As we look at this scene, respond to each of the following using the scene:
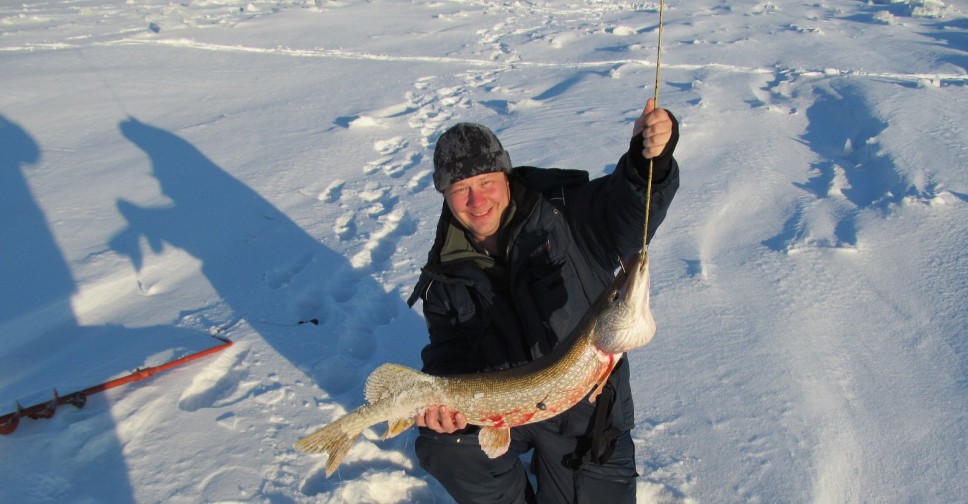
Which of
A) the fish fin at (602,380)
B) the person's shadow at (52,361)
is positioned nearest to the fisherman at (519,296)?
the fish fin at (602,380)

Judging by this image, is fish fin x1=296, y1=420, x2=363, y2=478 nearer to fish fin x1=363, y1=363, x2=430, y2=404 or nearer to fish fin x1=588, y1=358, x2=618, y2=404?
fish fin x1=363, y1=363, x2=430, y2=404

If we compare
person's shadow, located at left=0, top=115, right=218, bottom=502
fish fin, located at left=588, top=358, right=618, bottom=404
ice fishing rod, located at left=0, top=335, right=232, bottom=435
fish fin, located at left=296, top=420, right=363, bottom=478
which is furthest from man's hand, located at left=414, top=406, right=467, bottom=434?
ice fishing rod, located at left=0, top=335, right=232, bottom=435

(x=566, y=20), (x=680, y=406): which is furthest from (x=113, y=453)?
(x=566, y=20)

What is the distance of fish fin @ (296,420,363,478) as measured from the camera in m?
2.31

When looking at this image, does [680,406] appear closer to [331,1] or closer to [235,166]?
[235,166]

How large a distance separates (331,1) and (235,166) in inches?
453

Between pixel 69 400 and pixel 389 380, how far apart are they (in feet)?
Result: 6.23

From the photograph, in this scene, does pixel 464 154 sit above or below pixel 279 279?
above

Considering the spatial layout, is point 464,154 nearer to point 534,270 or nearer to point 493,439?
point 534,270

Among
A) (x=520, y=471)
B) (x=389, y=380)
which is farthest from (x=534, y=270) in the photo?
(x=520, y=471)

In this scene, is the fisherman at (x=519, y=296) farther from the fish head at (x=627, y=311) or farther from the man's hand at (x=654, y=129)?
the fish head at (x=627, y=311)

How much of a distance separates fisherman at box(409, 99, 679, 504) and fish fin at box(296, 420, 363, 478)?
304mm

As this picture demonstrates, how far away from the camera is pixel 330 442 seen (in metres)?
2.34

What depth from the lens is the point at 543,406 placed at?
219 cm
